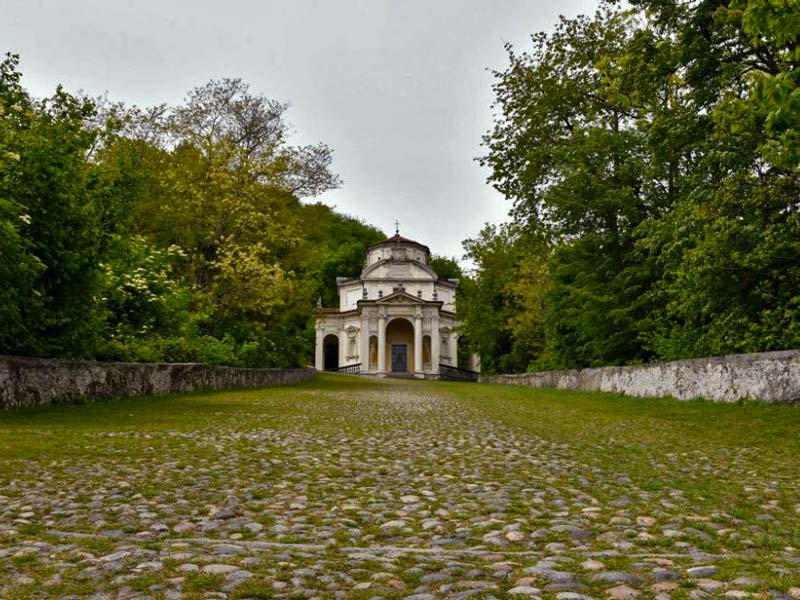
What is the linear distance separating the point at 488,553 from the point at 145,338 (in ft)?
49.0

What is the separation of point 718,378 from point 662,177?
7996 mm

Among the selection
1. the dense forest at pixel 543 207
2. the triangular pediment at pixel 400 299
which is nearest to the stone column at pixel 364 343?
the triangular pediment at pixel 400 299

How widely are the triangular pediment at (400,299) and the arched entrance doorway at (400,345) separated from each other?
3158mm

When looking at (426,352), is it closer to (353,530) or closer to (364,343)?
(364,343)

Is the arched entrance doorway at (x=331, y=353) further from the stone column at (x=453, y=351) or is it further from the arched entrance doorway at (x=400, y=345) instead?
the stone column at (x=453, y=351)

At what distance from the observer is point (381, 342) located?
209 feet

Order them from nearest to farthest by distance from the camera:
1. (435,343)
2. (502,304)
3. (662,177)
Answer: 1. (662,177)
2. (502,304)
3. (435,343)

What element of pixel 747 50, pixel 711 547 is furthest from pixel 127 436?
pixel 747 50

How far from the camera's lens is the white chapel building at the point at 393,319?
214 ft

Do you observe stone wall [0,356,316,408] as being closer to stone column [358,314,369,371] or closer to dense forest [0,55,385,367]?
dense forest [0,55,385,367]

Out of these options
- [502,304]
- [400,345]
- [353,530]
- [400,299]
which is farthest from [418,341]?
[353,530]

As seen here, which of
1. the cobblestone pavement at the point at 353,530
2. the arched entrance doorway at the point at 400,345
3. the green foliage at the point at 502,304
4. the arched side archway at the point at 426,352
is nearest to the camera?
the cobblestone pavement at the point at 353,530

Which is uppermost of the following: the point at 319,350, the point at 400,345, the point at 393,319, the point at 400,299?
the point at 400,299

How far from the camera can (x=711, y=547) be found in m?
2.96
